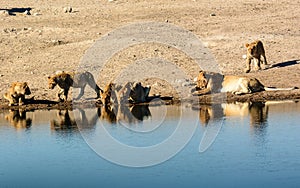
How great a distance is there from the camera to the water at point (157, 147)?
12.6 meters

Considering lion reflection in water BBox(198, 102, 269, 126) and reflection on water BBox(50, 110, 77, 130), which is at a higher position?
lion reflection in water BBox(198, 102, 269, 126)

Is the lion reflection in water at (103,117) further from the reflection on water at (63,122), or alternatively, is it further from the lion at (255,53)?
the lion at (255,53)

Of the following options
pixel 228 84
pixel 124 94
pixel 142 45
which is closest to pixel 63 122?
pixel 124 94

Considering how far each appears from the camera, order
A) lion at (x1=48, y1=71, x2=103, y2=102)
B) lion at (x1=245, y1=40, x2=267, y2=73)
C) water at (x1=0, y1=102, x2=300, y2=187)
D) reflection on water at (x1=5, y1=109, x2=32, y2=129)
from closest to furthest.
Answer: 1. water at (x1=0, y1=102, x2=300, y2=187)
2. reflection on water at (x1=5, y1=109, x2=32, y2=129)
3. lion at (x1=48, y1=71, x2=103, y2=102)
4. lion at (x1=245, y1=40, x2=267, y2=73)

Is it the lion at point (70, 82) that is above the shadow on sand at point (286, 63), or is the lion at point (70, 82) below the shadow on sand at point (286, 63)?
below

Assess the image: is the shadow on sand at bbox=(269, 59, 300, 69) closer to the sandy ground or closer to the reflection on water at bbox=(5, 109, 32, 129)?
the sandy ground

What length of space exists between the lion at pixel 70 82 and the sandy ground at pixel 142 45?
0.52 m

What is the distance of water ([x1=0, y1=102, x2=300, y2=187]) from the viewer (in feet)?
41.4

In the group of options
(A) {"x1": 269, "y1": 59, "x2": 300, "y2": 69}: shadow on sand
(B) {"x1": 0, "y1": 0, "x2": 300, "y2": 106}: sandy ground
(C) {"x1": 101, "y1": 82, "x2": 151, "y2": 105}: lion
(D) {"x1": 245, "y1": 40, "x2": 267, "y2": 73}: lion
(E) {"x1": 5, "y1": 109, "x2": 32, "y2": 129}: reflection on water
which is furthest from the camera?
(A) {"x1": 269, "y1": 59, "x2": 300, "y2": 69}: shadow on sand

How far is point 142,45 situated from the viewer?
2569cm

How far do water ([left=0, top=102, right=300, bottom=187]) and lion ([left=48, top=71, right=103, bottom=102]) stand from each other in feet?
3.94

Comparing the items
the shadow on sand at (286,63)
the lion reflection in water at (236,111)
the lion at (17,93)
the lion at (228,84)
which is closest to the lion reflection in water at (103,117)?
the lion at (17,93)

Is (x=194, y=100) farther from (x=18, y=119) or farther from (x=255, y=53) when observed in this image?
(x=18, y=119)

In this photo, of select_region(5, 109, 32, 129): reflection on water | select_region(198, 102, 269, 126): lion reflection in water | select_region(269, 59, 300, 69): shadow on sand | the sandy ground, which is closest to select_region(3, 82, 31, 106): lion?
select_region(5, 109, 32, 129): reflection on water
